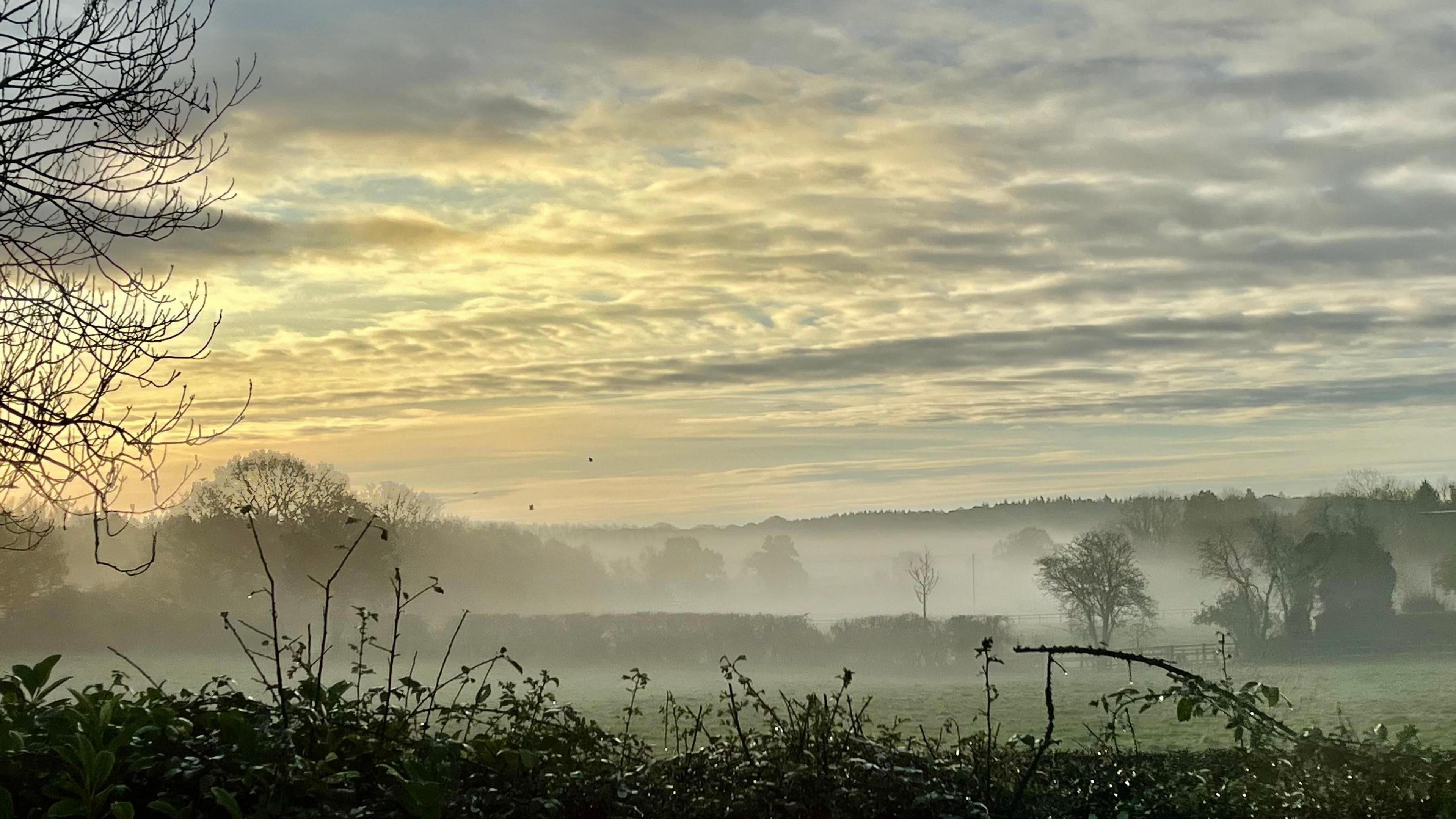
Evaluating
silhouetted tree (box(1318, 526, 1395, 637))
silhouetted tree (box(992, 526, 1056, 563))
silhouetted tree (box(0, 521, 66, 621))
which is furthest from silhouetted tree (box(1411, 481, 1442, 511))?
silhouetted tree (box(0, 521, 66, 621))

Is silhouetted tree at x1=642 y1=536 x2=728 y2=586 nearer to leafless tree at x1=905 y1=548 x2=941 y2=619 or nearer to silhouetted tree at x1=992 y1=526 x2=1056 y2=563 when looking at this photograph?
leafless tree at x1=905 y1=548 x2=941 y2=619

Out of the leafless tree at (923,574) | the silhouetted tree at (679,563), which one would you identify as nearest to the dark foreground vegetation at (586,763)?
the leafless tree at (923,574)

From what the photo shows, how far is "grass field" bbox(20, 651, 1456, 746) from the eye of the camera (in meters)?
9.97

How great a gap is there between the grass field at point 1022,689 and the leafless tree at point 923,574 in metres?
23.8

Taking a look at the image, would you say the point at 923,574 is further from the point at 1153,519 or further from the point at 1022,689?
the point at 1022,689

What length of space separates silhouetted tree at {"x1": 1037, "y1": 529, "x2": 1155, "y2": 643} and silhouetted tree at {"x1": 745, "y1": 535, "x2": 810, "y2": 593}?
2682cm

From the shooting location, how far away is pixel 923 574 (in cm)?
6356

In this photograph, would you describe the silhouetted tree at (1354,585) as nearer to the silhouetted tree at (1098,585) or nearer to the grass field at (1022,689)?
the grass field at (1022,689)

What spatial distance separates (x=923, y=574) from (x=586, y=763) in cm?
6080

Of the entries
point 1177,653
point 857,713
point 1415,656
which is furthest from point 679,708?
point 1415,656

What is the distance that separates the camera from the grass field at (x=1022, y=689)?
997 centimetres

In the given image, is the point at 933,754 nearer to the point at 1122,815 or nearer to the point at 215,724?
the point at 1122,815

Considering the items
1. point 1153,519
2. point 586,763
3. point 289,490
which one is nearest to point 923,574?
point 1153,519

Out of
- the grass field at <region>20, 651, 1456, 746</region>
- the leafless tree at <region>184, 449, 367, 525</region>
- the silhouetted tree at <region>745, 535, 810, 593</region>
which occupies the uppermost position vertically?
the leafless tree at <region>184, 449, 367, 525</region>
